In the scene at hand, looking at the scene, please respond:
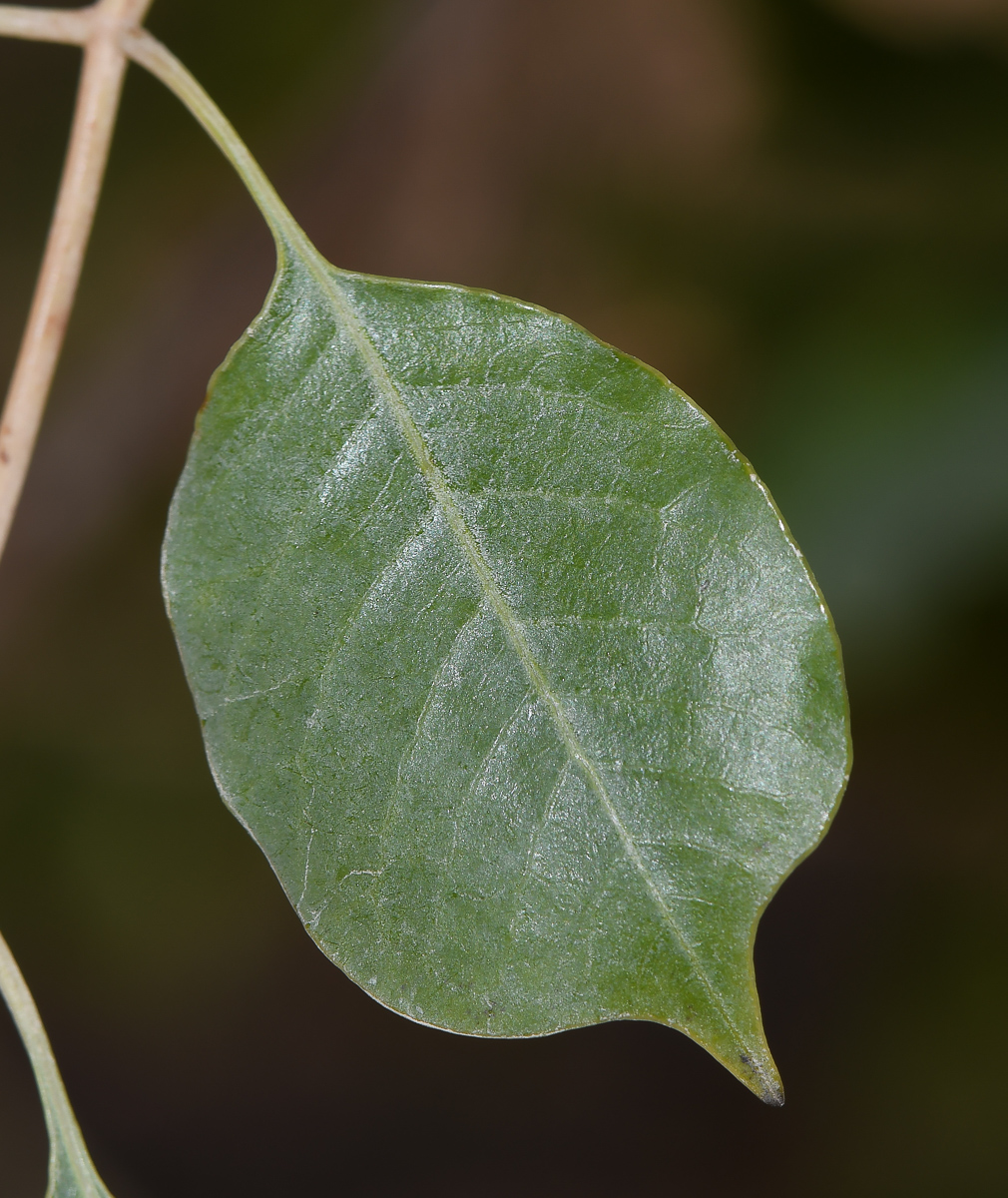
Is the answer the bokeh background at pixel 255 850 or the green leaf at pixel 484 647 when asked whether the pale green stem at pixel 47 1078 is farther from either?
the bokeh background at pixel 255 850

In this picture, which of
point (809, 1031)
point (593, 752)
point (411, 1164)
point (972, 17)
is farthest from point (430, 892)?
point (411, 1164)

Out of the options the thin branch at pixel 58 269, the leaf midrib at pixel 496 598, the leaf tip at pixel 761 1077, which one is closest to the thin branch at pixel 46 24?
the thin branch at pixel 58 269

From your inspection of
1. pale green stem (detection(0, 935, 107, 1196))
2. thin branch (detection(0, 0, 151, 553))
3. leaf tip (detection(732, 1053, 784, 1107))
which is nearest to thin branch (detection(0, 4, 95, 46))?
thin branch (detection(0, 0, 151, 553))

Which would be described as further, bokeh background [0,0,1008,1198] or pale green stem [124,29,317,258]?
bokeh background [0,0,1008,1198]

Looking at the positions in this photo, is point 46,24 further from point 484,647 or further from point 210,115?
point 484,647

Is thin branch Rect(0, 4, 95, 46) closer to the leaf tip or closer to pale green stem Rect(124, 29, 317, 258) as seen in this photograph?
pale green stem Rect(124, 29, 317, 258)

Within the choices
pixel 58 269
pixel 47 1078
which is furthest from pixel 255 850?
pixel 58 269

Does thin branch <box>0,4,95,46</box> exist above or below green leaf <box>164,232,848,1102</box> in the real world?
above
